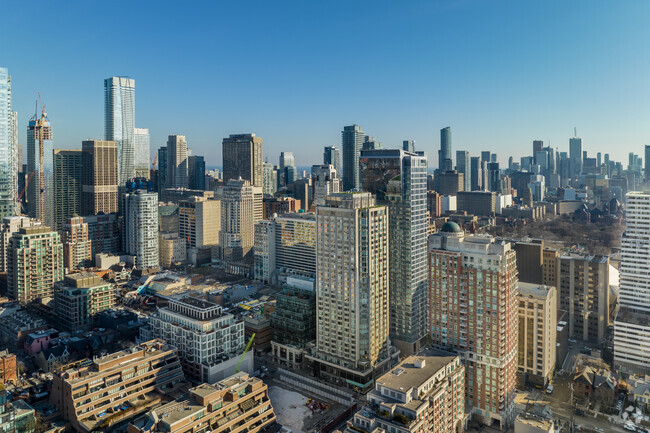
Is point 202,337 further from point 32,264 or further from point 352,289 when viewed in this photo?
point 32,264

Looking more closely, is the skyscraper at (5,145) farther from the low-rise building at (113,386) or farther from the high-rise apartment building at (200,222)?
the low-rise building at (113,386)

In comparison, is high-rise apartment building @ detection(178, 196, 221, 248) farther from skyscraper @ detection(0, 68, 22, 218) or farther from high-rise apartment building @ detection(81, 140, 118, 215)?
skyscraper @ detection(0, 68, 22, 218)

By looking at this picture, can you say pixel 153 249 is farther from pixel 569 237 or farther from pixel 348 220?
pixel 569 237

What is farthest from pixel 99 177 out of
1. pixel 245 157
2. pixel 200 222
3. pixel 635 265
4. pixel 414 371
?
pixel 635 265

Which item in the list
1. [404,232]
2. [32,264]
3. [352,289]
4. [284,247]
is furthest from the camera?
[284,247]

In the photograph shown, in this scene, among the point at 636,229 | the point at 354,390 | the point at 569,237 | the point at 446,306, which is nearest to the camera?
the point at 446,306

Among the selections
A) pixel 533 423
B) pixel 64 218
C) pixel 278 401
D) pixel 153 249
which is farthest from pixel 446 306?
pixel 64 218

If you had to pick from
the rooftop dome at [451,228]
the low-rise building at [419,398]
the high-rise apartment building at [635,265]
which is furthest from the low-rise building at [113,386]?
the high-rise apartment building at [635,265]
